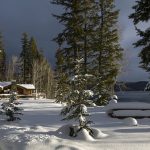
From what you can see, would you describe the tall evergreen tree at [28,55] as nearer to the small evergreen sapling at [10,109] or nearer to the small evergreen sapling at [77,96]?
the small evergreen sapling at [10,109]

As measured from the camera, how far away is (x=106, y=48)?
123ft

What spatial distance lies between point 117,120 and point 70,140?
6.30m

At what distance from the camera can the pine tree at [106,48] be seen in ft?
120

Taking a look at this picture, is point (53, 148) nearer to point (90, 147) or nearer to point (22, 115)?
point (90, 147)

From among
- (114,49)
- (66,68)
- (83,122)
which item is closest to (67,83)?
(83,122)

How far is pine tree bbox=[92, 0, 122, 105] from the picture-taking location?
3662cm

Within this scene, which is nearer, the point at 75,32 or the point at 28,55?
the point at 75,32

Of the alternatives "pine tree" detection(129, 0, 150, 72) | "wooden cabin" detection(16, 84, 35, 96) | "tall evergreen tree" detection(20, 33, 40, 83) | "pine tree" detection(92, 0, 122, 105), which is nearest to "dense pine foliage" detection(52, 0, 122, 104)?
"pine tree" detection(92, 0, 122, 105)

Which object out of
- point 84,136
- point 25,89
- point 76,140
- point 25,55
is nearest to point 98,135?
point 84,136

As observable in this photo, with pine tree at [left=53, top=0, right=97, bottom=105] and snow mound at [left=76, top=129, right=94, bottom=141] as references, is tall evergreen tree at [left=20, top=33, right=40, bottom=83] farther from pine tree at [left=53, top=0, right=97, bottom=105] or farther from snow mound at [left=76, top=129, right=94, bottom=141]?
snow mound at [left=76, top=129, right=94, bottom=141]

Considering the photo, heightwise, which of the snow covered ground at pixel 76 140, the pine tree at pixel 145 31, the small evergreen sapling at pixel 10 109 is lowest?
the snow covered ground at pixel 76 140

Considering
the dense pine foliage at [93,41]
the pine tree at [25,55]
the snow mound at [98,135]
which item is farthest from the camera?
the pine tree at [25,55]

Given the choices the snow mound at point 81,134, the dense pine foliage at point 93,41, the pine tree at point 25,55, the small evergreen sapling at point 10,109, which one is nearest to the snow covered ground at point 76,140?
the snow mound at point 81,134

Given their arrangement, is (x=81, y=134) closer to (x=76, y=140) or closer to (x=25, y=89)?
(x=76, y=140)
